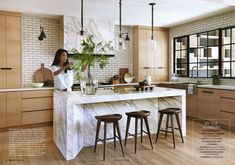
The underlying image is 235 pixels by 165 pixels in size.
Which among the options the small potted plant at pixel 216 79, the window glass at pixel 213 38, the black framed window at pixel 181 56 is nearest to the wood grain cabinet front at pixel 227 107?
the small potted plant at pixel 216 79

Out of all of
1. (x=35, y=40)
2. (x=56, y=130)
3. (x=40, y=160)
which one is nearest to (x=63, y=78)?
(x=56, y=130)

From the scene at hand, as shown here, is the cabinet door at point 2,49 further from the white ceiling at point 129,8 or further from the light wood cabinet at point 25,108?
the light wood cabinet at point 25,108

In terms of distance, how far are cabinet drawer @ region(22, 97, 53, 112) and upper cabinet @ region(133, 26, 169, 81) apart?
9.17 ft

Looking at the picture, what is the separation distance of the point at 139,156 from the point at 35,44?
3.94 metres

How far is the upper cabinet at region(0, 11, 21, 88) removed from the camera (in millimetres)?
5047

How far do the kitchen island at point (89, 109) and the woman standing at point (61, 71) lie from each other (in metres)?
0.19

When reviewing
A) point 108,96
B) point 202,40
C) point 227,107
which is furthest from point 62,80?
point 202,40

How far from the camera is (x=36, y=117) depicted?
5.16 m

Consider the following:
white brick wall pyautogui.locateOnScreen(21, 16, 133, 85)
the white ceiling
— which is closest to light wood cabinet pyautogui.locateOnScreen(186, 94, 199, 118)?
the white ceiling

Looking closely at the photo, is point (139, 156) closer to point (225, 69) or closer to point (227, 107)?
point (227, 107)

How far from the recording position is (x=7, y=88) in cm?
509

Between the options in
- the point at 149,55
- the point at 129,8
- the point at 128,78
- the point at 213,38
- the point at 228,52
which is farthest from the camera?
the point at 149,55

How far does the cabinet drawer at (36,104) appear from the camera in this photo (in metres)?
5.03

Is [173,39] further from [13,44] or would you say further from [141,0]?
→ [13,44]
